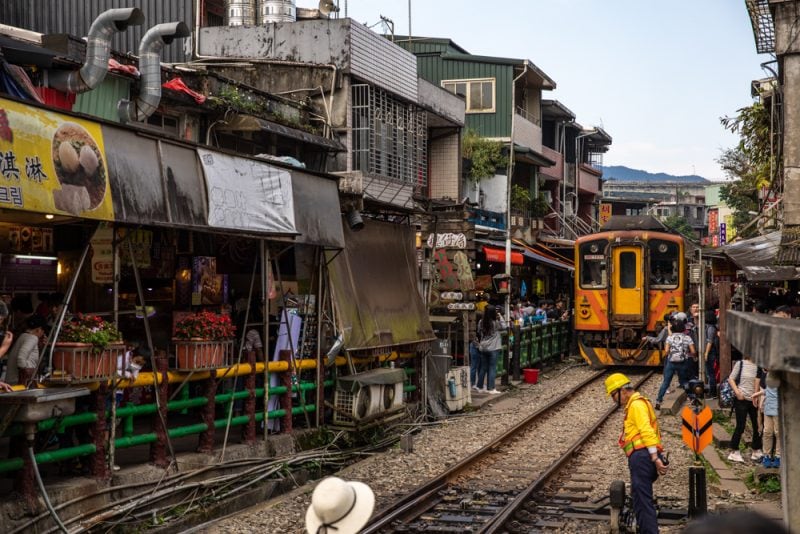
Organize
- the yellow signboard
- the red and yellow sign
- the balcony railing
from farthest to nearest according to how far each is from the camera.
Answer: the red and yellow sign, the balcony railing, the yellow signboard

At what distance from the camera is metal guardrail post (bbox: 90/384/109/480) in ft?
29.7

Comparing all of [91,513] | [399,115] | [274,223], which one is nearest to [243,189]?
[274,223]

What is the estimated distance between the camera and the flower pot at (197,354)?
33.8ft

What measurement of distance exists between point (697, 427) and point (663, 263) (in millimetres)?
15804

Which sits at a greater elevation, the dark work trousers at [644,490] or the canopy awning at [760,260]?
the canopy awning at [760,260]

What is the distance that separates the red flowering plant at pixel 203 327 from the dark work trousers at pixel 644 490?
15.1ft

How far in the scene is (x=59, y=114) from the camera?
8633 millimetres

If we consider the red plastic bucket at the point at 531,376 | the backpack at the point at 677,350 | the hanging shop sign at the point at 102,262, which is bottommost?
the red plastic bucket at the point at 531,376

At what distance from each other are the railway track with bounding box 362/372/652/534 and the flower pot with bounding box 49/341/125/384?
114 inches

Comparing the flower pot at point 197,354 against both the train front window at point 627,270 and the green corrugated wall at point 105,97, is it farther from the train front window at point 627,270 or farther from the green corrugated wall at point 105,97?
the train front window at point 627,270

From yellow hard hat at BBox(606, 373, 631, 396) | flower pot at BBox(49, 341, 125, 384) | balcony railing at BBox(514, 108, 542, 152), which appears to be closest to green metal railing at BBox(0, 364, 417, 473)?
flower pot at BBox(49, 341, 125, 384)

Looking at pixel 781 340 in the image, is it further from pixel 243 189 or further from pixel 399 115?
pixel 399 115

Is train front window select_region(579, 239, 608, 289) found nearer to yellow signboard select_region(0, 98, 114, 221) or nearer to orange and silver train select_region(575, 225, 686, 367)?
orange and silver train select_region(575, 225, 686, 367)

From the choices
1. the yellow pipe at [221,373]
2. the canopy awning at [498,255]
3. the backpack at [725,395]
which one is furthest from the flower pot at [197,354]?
the canopy awning at [498,255]
